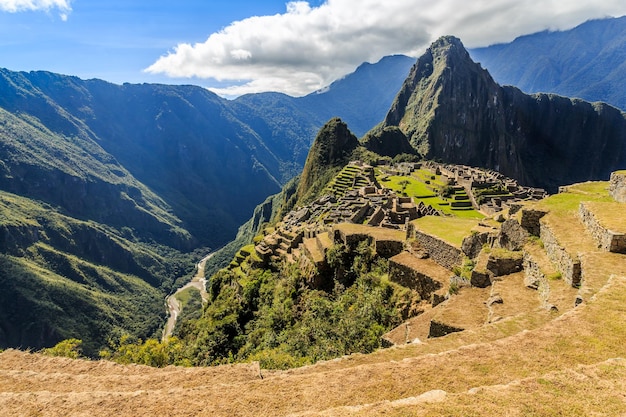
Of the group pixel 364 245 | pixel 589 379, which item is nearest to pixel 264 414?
pixel 589 379

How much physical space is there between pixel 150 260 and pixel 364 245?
19368 centimetres

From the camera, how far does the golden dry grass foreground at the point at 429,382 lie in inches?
215

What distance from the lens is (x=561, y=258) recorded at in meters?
10.9

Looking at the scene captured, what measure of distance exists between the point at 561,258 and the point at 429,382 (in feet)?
22.9

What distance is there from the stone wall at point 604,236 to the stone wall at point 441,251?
229 inches

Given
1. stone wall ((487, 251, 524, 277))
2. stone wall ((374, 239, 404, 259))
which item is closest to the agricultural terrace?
stone wall ((374, 239, 404, 259))

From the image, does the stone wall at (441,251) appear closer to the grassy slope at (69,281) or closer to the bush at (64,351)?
the bush at (64,351)

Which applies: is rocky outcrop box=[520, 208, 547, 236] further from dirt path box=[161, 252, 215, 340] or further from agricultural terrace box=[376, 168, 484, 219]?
dirt path box=[161, 252, 215, 340]

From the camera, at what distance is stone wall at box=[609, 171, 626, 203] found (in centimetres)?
1359

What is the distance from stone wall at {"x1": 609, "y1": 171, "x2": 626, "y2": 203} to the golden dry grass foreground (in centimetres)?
590

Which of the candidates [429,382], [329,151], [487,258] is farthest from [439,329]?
[329,151]

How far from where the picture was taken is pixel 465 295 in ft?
43.4

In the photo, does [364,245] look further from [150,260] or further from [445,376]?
[150,260]

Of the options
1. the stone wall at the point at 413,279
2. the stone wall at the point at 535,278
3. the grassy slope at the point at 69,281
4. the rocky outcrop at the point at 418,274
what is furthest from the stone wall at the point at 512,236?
the grassy slope at the point at 69,281
